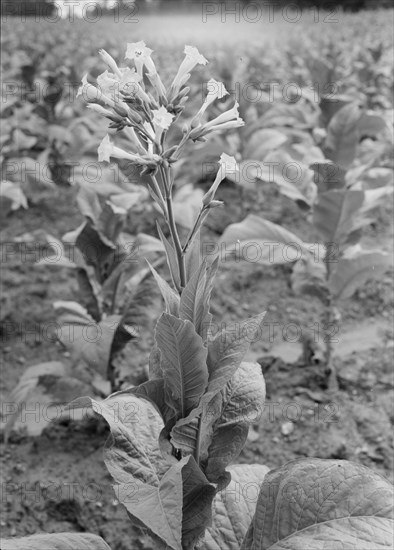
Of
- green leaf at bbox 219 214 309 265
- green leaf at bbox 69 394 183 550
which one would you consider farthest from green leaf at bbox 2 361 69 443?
green leaf at bbox 69 394 183 550

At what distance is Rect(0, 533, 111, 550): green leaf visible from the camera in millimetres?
1524

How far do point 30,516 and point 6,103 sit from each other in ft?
9.60

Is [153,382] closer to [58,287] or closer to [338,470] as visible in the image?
[338,470]

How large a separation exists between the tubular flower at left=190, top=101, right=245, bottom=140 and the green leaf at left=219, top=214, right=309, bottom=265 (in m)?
1.21

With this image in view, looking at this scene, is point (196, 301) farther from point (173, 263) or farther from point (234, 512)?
point (234, 512)

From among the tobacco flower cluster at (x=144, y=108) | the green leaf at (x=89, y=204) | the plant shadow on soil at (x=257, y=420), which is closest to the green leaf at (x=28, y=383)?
the plant shadow on soil at (x=257, y=420)

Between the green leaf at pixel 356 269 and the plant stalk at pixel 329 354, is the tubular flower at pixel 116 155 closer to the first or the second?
the green leaf at pixel 356 269

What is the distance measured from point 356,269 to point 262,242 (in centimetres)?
→ 39

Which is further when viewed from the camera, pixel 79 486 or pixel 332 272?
pixel 332 272

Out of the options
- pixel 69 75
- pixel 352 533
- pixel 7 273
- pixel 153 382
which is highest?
pixel 153 382

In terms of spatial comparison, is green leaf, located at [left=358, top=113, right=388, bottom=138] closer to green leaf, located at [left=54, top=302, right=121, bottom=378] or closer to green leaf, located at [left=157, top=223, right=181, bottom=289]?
green leaf, located at [left=54, top=302, right=121, bottom=378]

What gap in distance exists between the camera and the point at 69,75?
669 centimetres

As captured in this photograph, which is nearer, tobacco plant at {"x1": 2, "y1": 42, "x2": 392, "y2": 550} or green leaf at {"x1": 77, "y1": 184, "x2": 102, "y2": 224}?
tobacco plant at {"x1": 2, "y1": 42, "x2": 392, "y2": 550}

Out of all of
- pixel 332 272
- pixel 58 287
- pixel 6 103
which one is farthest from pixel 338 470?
pixel 6 103
